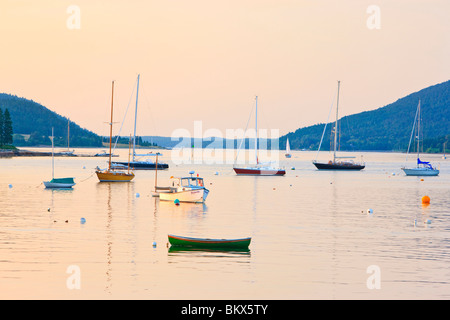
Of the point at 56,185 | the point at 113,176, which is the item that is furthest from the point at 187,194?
the point at 113,176

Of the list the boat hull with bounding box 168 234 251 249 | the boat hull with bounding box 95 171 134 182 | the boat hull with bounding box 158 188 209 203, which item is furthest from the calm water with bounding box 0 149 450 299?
the boat hull with bounding box 95 171 134 182

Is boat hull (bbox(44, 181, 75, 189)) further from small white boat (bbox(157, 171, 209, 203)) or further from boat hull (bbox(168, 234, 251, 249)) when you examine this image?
boat hull (bbox(168, 234, 251, 249))

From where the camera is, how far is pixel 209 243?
1425 inches

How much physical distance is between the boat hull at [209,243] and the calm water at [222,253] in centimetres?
77

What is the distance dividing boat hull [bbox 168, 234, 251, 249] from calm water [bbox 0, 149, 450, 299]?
770 mm

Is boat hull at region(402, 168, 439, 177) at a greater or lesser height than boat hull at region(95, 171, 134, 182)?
lesser

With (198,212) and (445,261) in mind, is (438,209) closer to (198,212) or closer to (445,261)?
(198,212)

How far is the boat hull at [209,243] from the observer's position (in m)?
36.3

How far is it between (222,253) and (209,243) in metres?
1.01

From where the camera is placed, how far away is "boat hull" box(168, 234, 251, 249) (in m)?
36.3

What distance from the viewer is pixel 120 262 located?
33.6 meters
